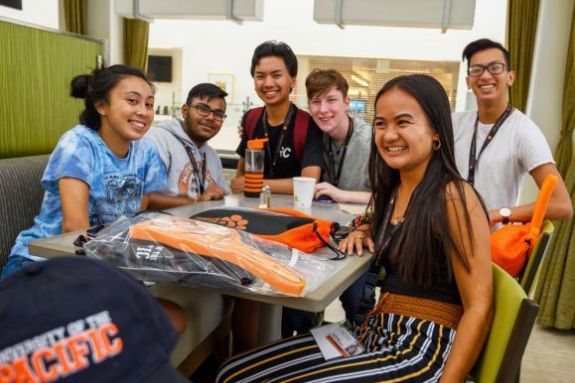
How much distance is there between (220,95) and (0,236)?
1.30m

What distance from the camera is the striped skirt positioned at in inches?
47.0

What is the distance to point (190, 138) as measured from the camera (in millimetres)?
2605

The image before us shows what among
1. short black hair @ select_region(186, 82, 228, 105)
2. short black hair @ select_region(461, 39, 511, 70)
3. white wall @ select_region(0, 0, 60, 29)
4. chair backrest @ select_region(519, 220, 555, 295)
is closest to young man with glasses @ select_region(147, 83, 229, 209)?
short black hair @ select_region(186, 82, 228, 105)

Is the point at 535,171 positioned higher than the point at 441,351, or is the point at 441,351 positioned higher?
the point at 535,171

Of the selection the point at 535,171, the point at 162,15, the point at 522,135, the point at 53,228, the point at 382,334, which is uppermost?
the point at 162,15

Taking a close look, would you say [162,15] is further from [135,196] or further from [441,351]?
[441,351]

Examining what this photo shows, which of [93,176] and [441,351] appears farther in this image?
[93,176]

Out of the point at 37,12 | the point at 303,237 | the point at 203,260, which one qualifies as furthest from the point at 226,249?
the point at 37,12

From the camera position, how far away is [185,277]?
1096 millimetres

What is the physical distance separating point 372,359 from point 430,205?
1.49 ft

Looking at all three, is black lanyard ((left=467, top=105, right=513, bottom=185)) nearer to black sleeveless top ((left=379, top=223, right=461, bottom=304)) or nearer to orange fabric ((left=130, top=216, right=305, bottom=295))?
black sleeveless top ((left=379, top=223, right=461, bottom=304))

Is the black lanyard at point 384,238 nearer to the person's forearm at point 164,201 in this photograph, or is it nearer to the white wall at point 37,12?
the person's forearm at point 164,201

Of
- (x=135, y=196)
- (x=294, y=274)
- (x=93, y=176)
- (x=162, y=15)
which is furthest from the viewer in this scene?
(x=162, y=15)

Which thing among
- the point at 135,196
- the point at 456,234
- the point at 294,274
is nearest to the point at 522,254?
the point at 456,234
